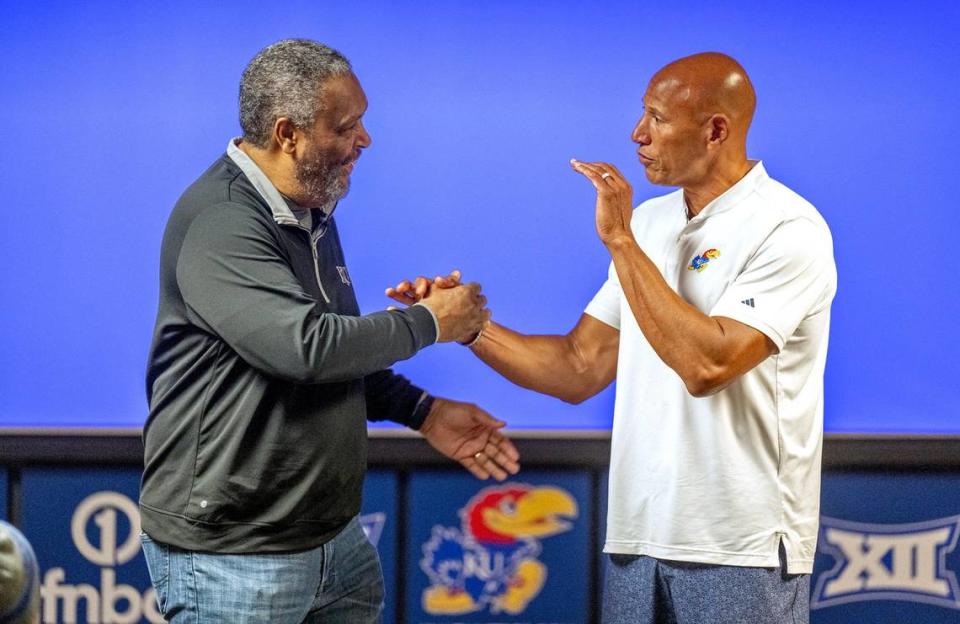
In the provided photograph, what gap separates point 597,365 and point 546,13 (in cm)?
107

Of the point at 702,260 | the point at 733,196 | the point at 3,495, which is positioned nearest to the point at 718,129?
the point at 733,196

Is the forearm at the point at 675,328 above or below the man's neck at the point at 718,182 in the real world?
below

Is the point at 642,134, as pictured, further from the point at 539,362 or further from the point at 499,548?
the point at 499,548

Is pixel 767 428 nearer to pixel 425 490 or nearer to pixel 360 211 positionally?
pixel 425 490

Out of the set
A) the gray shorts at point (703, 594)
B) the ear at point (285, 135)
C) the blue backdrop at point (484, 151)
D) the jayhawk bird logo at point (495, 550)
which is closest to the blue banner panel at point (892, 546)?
the blue backdrop at point (484, 151)

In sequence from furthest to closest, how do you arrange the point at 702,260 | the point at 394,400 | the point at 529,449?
the point at 529,449, the point at 394,400, the point at 702,260

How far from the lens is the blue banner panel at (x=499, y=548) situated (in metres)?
3.32

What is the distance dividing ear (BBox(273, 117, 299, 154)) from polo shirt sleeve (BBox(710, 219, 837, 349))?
896 mm

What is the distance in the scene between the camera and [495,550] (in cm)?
334

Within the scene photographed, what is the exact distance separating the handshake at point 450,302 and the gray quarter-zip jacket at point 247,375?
131 mm

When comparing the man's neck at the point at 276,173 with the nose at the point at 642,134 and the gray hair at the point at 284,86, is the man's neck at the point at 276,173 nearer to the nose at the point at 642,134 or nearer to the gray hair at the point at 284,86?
the gray hair at the point at 284,86

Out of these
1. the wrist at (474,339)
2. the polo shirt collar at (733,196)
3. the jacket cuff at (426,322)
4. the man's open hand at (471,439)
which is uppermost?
the polo shirt collar at (733,196)

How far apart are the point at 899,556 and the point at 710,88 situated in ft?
4.96

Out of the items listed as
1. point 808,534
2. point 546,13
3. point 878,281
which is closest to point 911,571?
point 878,281
